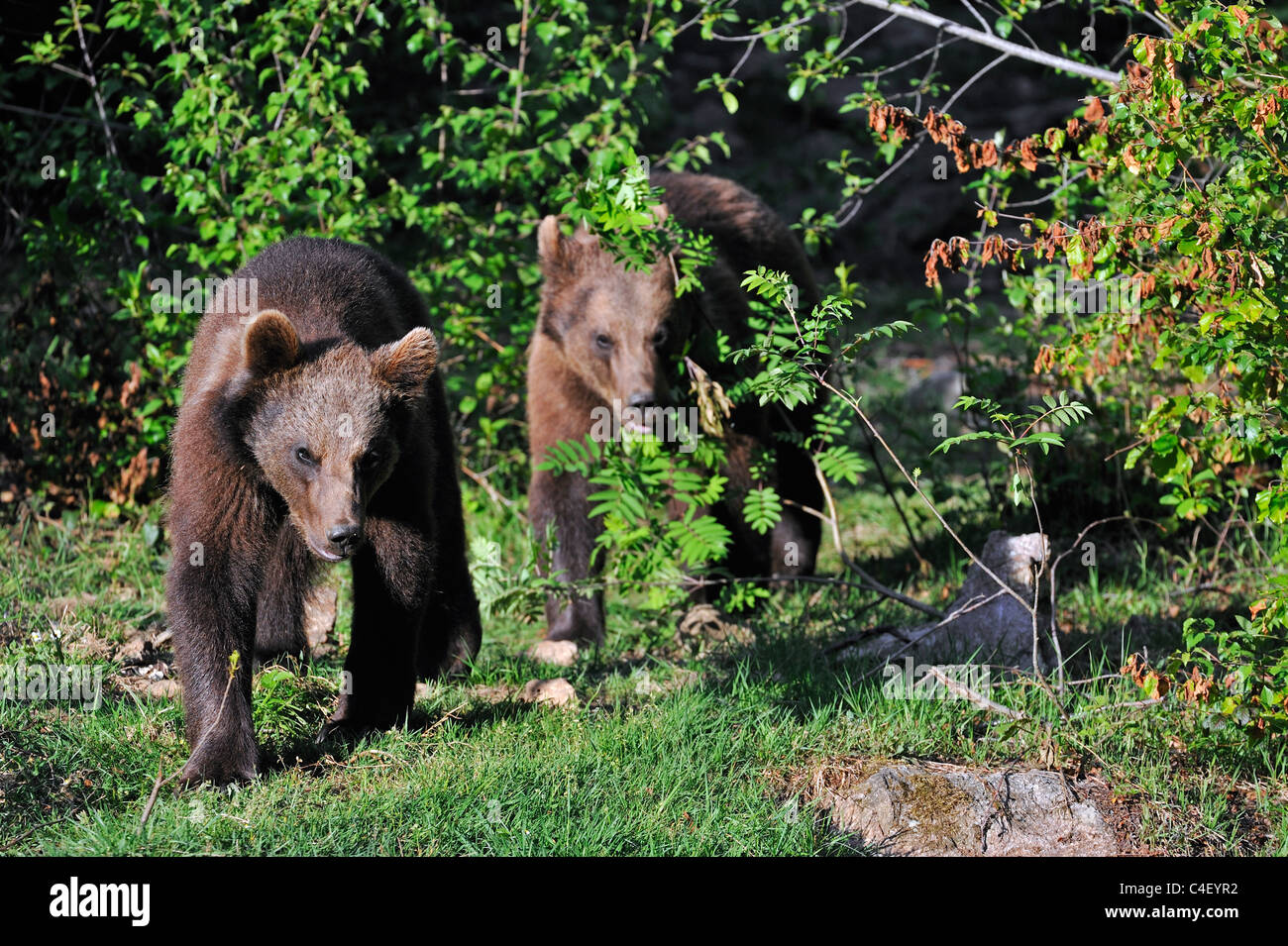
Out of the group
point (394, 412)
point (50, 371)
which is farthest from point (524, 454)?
point (394, 412)

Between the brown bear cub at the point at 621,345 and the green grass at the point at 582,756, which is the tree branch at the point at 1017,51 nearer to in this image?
the brown bear cub at the point at 621,345

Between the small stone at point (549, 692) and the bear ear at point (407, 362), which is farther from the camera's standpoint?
the small stone at point (549, 692)

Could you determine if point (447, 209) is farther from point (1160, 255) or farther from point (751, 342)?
point (1160, 255)

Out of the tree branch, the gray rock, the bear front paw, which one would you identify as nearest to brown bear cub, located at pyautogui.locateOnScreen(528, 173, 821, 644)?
the tree branch

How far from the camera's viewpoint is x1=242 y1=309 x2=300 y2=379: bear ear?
4.87 metres

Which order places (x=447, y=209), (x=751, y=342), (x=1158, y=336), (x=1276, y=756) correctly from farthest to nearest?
(x=447, y=209)
(x=751, y=342)
(x=1158, y=336)
(x=1276, y=756)

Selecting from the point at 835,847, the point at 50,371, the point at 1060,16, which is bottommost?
the point at 835,847

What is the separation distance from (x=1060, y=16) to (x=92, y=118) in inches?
506

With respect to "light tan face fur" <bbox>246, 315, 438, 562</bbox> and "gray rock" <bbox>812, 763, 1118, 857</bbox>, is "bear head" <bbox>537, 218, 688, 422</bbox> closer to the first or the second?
"light tan face fur" <bbox>246, 315, 438, 562</bbox>

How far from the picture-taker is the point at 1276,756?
5492 mm

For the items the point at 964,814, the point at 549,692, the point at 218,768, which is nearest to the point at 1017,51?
the point at 964,814

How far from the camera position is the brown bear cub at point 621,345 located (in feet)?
23.7

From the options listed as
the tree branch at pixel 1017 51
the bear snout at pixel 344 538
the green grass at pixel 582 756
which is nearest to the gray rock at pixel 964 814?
the green grass at pixel 582 756

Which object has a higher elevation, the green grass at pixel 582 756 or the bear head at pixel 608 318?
the bear head at pixel 608 318
